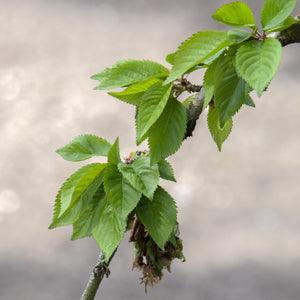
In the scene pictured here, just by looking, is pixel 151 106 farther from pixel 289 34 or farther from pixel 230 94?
pixel 289 34

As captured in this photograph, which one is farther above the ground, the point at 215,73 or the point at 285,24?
the point at 285,24

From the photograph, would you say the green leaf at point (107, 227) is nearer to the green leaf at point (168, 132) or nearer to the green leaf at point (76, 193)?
the green leaf at point (76, 193)

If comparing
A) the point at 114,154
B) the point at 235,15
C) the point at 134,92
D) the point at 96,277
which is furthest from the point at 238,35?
the point at 96,277

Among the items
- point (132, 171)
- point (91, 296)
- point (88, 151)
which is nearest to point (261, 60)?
point (132, 171)

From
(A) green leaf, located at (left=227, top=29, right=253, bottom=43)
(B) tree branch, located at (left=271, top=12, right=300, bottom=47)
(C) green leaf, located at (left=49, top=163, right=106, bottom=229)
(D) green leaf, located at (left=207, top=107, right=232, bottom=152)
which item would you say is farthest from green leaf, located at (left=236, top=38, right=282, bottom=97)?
(C) green leaf, located at (left=49, top=163, right=106, bottom=229)

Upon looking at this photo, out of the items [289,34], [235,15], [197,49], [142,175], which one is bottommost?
[142,175]

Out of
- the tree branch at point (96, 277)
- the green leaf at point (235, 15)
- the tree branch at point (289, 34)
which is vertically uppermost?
the tree branch at point (289, 34)

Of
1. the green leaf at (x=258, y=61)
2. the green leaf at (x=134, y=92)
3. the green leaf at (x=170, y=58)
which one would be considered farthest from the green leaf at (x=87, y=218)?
the green leaf at (x=258, y=61)

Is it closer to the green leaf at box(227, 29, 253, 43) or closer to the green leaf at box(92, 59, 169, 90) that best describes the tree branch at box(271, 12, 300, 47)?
the green leaf at box(227, 29, 253, 43)

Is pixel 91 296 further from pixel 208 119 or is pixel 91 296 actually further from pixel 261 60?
pixel 261 60
